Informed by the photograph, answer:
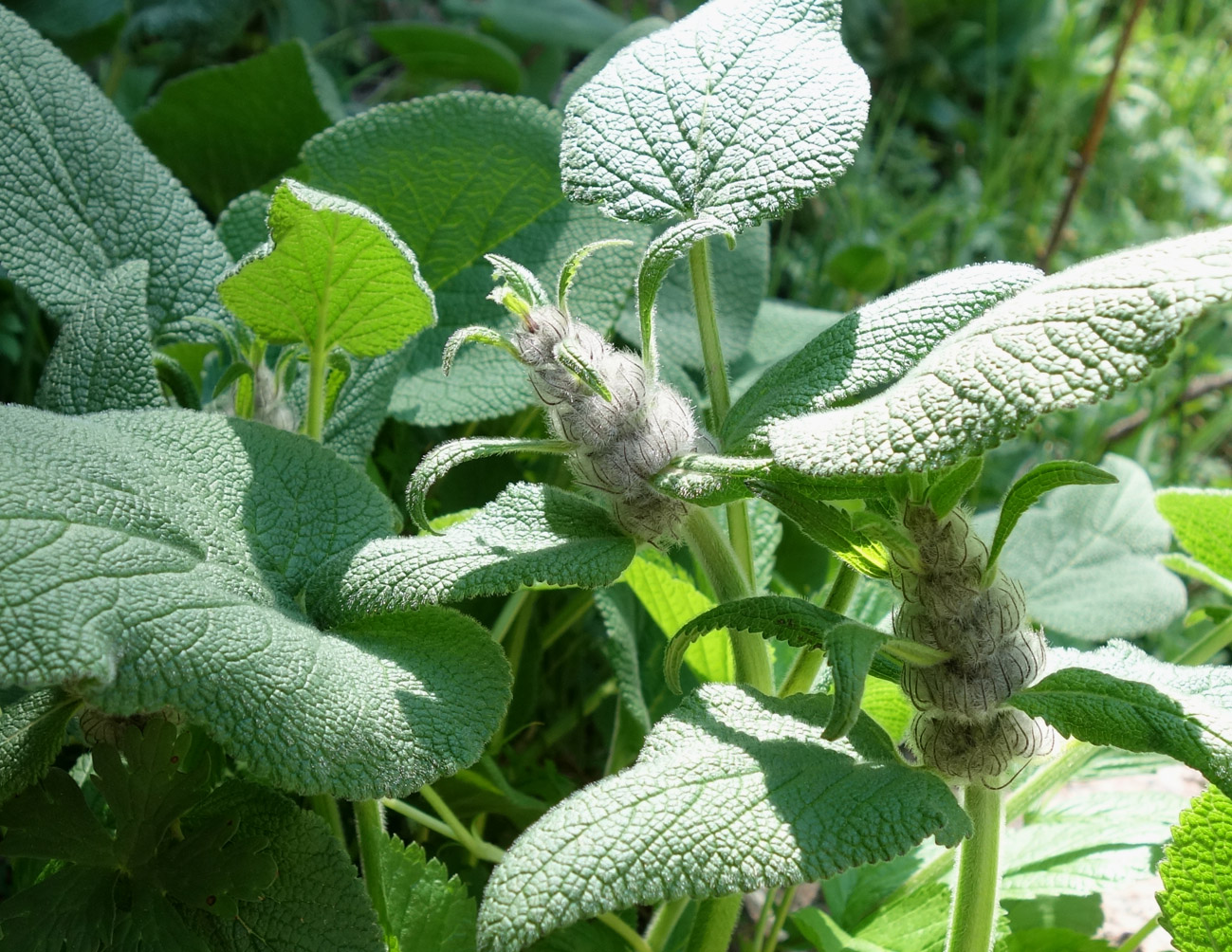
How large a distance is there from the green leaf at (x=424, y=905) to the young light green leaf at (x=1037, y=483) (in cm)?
39

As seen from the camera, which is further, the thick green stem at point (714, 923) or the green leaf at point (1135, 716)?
the thick green stem at point (714, 923)

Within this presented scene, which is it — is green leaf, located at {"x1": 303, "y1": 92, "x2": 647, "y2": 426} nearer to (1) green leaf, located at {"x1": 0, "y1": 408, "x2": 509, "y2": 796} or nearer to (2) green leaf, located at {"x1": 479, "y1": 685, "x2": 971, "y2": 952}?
(1) green leaf, located at {"x1": 0, "y1": 408, "x2": 509, "y2": 796}

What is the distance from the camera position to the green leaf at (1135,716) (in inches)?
19.6

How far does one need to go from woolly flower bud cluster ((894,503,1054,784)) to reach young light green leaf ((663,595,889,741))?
1.8 inches

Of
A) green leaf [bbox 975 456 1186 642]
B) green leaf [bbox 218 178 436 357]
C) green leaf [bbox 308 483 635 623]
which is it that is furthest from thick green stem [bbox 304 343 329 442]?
green leaf [bbox 975 456 1186 642]

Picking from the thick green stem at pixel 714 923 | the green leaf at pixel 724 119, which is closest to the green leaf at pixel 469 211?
the green leaf at pixel 724 119

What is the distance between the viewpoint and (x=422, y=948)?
0.71 m

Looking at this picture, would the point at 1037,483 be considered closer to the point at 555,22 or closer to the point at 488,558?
the point at 488,558

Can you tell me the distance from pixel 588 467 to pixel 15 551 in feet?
0.90

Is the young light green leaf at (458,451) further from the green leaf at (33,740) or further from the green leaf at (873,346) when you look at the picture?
the green leaf at (33,740)

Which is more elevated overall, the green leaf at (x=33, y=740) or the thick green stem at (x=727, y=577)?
the thick green stem at (x=727, y=577)

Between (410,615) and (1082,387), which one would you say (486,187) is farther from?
(1082,387)

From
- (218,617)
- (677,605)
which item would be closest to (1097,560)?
(677,605)

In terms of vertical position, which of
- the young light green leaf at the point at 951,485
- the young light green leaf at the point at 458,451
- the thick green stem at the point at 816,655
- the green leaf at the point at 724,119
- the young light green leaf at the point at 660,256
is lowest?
the thick green stem at the point at 816,655
